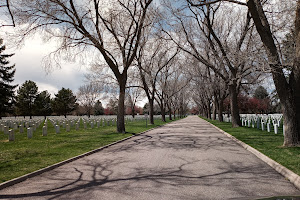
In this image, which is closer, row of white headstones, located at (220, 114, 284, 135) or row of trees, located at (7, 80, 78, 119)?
row of white headstones, located at (220, 114, 284, 135)

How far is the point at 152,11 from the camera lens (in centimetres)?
1638

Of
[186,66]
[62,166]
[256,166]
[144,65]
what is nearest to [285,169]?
[256,166]

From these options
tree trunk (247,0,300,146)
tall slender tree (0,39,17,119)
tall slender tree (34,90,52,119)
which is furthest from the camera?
tall slender tree (34,90,52,119)

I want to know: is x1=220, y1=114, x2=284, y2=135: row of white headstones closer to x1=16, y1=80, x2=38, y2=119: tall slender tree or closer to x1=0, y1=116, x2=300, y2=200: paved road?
x1=0, y1=116, x2=300, y2=200: paved road

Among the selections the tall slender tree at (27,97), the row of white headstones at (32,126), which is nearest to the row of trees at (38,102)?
the tall slender tree at (27,97)

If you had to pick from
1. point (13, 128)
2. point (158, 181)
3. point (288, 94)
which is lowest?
point (158, 181)

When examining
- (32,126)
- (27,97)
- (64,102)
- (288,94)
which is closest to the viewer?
(288,94)

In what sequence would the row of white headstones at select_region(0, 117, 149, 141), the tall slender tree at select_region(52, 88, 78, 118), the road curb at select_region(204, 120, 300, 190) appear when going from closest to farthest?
the road curb at select_region(204, 120, 300, 190) < the row of white headstones at select_region(0, 117, 149, 141) < the tall slender tree at select_region(52, 88, 78, 118)

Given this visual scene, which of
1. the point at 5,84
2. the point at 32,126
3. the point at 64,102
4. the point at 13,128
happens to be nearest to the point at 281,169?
the point at 32,126

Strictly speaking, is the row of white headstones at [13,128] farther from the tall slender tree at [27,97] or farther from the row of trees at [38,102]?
the tall slender tree at [27,97]

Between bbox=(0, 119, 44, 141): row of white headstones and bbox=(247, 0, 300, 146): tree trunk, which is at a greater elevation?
bbox=(247, 0, 300, 146): tree trunk

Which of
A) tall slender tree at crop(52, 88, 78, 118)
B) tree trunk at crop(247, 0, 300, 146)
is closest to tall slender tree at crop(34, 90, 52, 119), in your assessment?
tall slender tree at crop(52, 88, 78, 118)

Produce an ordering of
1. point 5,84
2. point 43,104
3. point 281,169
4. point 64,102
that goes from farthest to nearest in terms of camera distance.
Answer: point 64,102 → point 43,104 → point 5,84 → point 281,169

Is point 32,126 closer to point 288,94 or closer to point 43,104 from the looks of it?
point 288,94
